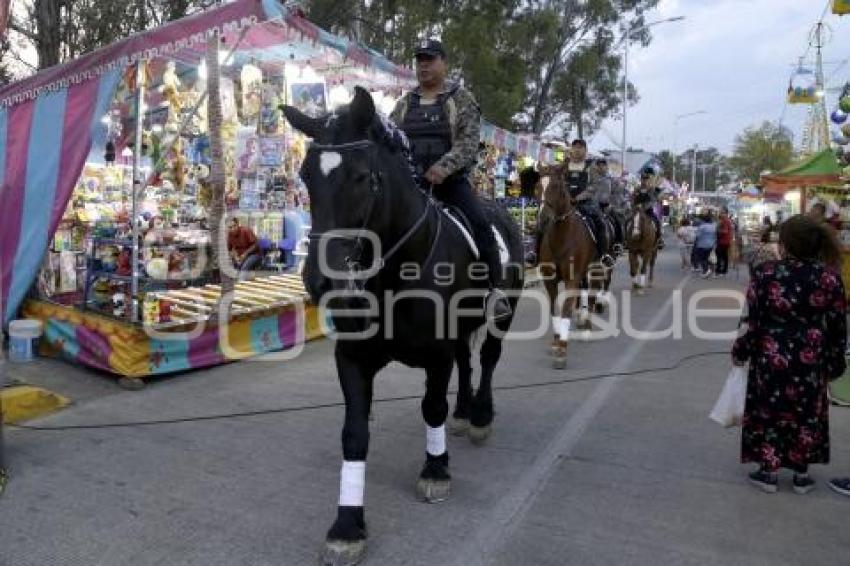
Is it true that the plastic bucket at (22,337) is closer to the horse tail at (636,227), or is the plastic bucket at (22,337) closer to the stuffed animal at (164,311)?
the stuffed animal at (164,311)

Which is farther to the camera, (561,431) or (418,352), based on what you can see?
(561,431)

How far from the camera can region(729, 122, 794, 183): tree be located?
201ft

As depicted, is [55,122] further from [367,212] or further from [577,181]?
[577,181]

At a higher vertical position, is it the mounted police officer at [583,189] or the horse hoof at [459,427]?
the mounted police officer at [583,189]

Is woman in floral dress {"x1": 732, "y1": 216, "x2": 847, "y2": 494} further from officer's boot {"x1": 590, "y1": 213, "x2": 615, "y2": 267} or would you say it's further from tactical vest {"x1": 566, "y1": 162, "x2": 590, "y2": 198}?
tactical vest {"x1": 566, "y1": 162, "x2": 590, "y2": 198}

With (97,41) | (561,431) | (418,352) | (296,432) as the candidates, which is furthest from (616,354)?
(97,41)

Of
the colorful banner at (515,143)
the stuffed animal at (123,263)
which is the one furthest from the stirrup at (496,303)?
the colorful banner at (515,143)

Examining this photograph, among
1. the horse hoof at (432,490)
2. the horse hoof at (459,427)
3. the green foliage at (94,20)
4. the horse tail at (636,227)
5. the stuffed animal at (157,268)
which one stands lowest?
the horse hoof at (432,490)

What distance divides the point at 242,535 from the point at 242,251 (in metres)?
8.22

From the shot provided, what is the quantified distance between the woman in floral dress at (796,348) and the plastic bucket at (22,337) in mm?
6532

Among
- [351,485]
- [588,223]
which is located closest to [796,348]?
[351,485]

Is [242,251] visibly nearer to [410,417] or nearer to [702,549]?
[410,417]

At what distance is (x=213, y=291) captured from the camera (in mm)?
8711

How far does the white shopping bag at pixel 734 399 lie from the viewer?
15.0ft
